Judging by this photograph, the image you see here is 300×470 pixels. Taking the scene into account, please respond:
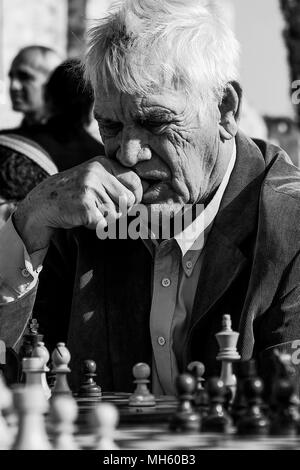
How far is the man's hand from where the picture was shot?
113 inches

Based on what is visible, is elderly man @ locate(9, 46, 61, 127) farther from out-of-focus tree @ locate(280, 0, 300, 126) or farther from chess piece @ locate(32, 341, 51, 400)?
out-of-focus tree @ locate(280, 0, 300, 126)

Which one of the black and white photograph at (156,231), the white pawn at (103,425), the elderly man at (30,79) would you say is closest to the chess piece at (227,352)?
the black and white photograph at (156,231)

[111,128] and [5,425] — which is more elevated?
[111,128]

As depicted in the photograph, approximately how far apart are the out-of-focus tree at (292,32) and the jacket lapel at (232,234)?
16849mm

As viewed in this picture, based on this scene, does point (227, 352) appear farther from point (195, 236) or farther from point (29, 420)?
point (29, 420)

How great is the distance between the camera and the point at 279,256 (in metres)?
2.94

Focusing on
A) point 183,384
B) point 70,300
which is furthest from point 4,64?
point 183,384

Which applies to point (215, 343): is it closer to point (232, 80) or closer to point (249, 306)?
point (249, 306)

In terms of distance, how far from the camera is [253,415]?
1892mm

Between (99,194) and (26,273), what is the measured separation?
0.32 m

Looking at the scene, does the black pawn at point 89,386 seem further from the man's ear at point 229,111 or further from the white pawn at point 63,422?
the white pawn at point 63,422

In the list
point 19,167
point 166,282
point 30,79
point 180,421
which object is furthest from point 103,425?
point 30,79

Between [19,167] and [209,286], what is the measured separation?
2.47 metres

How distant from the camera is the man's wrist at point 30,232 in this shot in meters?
3.06
